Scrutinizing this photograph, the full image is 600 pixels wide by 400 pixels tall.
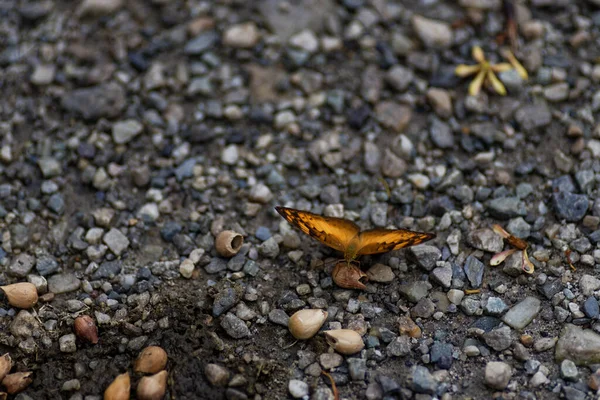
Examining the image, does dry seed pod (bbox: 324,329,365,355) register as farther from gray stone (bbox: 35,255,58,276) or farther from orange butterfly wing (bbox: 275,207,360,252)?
gray stone (bbox: 35,255,58,276)

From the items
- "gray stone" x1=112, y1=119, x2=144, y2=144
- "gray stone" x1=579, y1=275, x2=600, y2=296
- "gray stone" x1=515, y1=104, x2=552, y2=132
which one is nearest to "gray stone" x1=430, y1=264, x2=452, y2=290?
"gray stone" x1=579, y1=275, x2=600, y2=296

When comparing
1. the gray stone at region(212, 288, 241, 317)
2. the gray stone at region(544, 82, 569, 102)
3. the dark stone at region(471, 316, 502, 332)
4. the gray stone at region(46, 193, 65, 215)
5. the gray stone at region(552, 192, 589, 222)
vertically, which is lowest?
the dark stone at region(471, 316, 502, 332)

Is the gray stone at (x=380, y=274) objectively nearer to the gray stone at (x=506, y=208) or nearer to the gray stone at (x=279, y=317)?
the gray stone at (x=279, y=317)

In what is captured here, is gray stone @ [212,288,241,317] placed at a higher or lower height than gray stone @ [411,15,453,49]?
lower

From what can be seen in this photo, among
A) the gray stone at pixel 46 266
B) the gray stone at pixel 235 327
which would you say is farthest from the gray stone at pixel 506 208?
the gray stone at pixel 46 266

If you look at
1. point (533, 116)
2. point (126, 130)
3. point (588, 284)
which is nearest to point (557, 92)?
point (533, 116)

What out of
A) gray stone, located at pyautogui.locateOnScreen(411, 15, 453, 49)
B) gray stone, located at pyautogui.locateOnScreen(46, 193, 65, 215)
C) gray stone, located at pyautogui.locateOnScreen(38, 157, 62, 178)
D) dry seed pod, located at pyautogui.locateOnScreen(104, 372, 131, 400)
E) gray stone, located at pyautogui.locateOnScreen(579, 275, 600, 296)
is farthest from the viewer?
gray stone, located at pyautogui.locateOnScreen(411, 15, 453, 49)

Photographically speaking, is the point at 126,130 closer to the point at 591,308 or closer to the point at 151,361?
the point at 151,361
